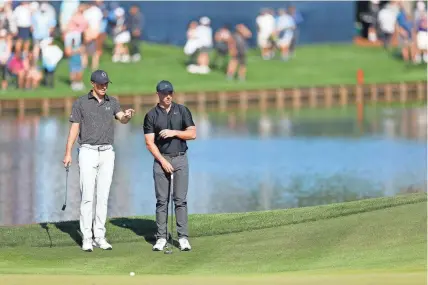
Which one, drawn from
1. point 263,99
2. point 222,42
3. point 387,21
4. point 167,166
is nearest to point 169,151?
point 167,166

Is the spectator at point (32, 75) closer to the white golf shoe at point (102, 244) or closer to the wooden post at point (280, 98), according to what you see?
the wooden post at point (280, 98)

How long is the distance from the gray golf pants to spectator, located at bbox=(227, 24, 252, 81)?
35150 millimetres

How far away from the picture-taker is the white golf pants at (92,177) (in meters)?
15.8

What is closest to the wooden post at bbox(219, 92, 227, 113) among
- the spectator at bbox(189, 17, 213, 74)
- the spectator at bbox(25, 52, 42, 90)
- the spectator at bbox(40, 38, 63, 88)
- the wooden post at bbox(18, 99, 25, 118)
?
the spectator at bbox(189, 17, 213, 74)

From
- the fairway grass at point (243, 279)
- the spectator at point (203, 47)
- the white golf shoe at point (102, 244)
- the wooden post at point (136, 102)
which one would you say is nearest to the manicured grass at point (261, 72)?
the wooden post at point (136, 102)

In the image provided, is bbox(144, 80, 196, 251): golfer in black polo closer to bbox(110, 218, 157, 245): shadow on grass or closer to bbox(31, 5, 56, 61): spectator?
bbox(110, 218, 157, 245): shadow on grass

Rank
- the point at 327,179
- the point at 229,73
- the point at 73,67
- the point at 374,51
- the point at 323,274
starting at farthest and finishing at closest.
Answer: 1. the point at 374,51
2. the point at 229,73
3. the point at 73,67
4. the point at 327,179
5. the point at 323,274

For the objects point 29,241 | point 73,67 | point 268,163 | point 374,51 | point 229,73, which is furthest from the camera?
point 374,51

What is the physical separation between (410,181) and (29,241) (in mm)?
11505

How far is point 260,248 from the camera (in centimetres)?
1569

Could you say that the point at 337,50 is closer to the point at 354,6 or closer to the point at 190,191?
the point at 354,6

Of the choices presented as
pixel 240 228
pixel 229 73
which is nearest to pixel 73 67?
pixel 229 73

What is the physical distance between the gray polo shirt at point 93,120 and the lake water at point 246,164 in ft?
18.6

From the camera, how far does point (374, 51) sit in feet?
190
